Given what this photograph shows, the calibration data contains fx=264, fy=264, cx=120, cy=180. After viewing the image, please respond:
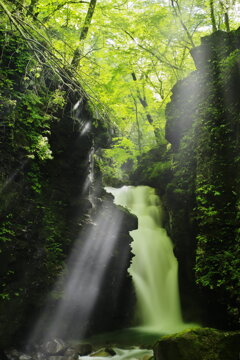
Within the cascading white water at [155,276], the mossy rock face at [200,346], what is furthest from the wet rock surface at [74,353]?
the mossy rock face at [200,346]

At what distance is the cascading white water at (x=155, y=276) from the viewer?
29.5ft

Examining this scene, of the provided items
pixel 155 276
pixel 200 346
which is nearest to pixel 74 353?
pixel 200 346

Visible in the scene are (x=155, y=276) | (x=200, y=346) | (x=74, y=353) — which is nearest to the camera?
(x=200, y=346)

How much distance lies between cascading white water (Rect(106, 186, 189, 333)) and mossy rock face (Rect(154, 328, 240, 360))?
4016 mm

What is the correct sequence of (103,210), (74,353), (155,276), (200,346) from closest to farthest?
(200,346) → (74,353) → (103,210) → (155,276)

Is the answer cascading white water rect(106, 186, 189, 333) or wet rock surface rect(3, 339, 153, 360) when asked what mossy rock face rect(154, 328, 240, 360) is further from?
cascading white water rect(106, 186, 189, 333)

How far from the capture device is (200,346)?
4305 mm

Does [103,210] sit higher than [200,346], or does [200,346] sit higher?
[103,210]

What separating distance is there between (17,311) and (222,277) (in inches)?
181

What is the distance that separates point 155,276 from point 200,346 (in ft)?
19.3

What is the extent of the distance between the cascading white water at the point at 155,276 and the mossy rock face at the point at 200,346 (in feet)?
13.2

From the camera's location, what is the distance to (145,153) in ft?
61.2

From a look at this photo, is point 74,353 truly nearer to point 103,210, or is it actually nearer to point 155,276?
point 155,276

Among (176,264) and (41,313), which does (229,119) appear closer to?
(176,264)
